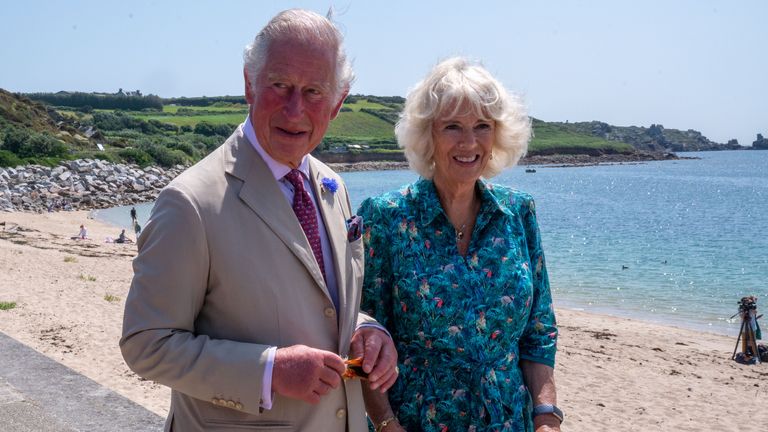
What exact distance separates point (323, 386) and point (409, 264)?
2.45 ft

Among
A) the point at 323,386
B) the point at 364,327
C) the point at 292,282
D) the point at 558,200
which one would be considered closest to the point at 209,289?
the point at 292,282

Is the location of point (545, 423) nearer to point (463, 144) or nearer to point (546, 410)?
point (546, 410)

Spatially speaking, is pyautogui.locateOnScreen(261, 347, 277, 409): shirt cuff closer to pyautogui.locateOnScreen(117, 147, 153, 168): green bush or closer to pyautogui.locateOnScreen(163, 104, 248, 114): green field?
pyautogui.locateOnScreen(117, 147, 153, 168): green bush

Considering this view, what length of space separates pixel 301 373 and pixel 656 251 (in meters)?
28.9

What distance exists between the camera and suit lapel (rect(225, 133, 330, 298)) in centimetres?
201

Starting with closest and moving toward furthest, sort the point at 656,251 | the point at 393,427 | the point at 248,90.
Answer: the point at 248,90, the point at 393,427, the point at 656,251

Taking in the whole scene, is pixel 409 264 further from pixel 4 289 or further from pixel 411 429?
pixel 4 289

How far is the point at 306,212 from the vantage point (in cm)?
218

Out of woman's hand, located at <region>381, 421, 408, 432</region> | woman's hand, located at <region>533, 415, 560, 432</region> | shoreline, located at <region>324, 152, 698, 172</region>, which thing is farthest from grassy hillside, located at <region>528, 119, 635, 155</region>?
woman's hand, located at <region>381, 421, 408, 432</region>

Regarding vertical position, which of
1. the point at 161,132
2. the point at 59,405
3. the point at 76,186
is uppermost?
the point at 59,405

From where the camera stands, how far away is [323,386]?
1.94 meters

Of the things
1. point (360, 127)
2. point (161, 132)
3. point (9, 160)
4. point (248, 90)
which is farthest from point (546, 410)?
point (360, 127)

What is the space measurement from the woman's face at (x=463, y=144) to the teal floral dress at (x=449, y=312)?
0.42 ft

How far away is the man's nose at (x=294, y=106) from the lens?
203 cm
